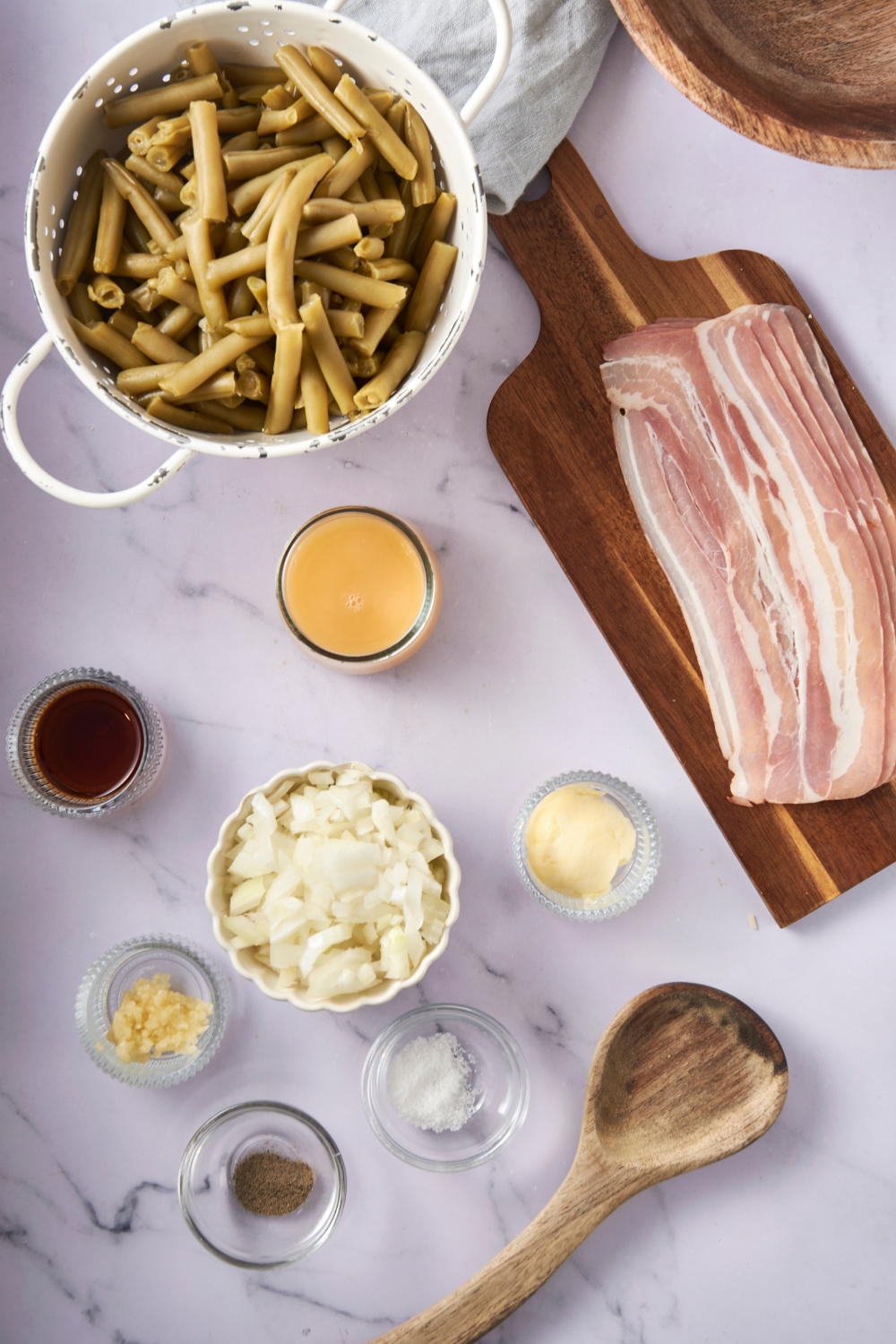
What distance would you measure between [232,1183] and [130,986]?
0.34 metres

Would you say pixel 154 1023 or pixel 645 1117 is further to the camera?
pixel 645 1117

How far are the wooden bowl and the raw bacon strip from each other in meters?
0.30

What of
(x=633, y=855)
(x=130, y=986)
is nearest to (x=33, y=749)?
(x=130, y=986)

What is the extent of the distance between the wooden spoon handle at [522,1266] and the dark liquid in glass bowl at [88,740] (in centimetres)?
91

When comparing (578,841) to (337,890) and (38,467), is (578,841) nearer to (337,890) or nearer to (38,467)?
(337,890)

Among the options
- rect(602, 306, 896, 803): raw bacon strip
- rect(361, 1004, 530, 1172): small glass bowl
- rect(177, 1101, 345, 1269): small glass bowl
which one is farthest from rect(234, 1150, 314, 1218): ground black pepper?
rect(602, 306, 896, 803): raw bacon strip

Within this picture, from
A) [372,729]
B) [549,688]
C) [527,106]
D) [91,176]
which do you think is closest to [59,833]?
[372,729]

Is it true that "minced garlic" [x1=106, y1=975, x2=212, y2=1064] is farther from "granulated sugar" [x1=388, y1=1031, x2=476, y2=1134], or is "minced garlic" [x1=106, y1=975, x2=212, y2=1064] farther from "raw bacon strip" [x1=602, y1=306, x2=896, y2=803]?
"raw bacon strip" [x1=602, y1=306, x2=896, y2=803]

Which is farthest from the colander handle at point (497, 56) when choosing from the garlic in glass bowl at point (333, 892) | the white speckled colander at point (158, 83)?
the garlic in glass bowl at point (333, 892)

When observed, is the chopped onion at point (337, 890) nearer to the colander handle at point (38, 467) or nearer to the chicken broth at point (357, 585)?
the chicken broth at point (357, 585)

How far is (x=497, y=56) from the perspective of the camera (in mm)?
1217

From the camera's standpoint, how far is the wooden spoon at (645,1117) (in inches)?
58.4

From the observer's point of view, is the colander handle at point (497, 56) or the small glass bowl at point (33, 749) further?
the small glass bowl at point (33, 749)

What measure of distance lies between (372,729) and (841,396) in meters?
0.90
